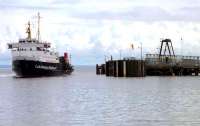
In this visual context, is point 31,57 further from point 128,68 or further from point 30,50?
point 128,68

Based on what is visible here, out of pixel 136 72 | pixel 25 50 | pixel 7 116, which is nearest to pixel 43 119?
pixel 7 116

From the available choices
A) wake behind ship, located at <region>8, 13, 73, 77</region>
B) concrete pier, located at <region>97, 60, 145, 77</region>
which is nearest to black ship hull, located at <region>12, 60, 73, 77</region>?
wake behind ship, located at <region>8, 13, 73, 77</region>

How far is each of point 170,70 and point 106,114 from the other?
13021cm

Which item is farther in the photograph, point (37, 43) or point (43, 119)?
point (37, 43)

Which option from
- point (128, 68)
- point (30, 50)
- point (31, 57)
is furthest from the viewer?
point (128, 68)

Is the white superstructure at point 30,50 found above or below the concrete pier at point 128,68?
above

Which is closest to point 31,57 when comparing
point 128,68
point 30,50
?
point 30,50

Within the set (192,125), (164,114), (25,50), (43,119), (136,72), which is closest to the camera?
(192,125)

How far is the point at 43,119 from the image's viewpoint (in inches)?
2053

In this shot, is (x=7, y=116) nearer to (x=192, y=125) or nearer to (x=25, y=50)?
(x=192, y=125)

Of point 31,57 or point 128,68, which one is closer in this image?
point 31,57

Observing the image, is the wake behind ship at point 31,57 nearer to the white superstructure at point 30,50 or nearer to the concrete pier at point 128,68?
the white superstructure at point 30,50

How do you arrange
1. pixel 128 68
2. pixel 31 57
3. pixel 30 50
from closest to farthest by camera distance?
pixel 31 57 → pixel 30 50 → pixel 128 68

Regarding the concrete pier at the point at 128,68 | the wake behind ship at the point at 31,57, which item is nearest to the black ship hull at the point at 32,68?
the wake behind ship at the point at 31,57
